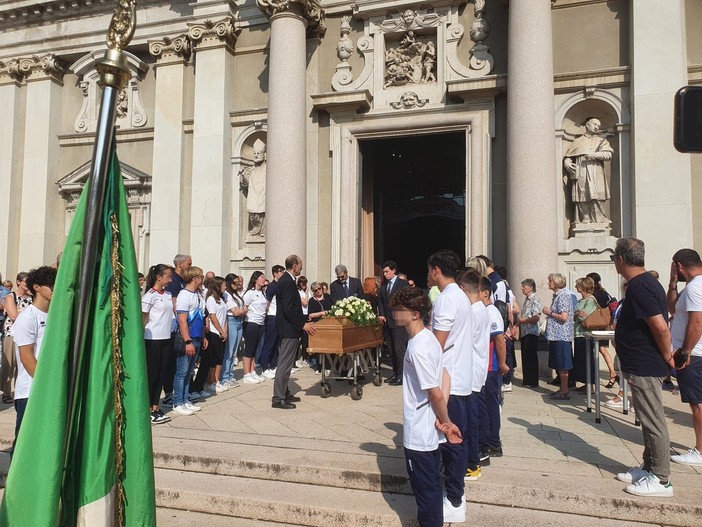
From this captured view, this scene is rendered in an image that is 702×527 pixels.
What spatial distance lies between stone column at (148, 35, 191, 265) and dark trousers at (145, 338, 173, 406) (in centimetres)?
775

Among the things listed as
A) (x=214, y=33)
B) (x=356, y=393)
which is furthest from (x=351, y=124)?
(x=356, y=393)

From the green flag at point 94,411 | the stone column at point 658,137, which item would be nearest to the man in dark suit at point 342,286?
the stone column at point 658,137

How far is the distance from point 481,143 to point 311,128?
13.2 ft

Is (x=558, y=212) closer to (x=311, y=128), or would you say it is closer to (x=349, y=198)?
(x=349, y=198)

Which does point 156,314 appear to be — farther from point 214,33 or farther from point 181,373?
point 214,33

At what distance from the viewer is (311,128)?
13406 mm

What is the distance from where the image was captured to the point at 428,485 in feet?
12.1

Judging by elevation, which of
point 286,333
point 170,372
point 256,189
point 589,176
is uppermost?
point 256,189

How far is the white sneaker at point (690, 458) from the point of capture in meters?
5.11

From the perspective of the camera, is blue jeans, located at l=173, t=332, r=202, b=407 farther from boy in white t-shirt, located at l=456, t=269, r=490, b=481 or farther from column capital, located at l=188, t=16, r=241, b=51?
column capital, located at l=188, t=16, r=241, b=51

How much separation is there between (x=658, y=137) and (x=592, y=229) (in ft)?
6.66

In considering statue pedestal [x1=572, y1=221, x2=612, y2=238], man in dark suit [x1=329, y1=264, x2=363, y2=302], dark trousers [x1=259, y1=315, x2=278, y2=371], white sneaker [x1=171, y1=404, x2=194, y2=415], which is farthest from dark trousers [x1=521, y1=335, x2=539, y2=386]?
white sneaker [x1=171, y1=404, x2=194, y2=415]

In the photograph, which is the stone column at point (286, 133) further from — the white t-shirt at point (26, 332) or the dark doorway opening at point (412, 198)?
the white t-shirt at point (26, 332)

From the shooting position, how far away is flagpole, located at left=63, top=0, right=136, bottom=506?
2430 mm
